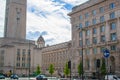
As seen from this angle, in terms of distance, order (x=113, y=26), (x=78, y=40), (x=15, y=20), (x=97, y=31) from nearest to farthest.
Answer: (x=113, y=26) < (x=97, y=31) < (x=78, y=40) < (x=15, y=20)

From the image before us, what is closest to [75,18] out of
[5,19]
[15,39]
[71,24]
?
[71,24]

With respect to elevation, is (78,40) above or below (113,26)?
below

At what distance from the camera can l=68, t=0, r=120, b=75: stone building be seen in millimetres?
72938

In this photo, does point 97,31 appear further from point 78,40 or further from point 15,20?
point 15,20

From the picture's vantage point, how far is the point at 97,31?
265 ft

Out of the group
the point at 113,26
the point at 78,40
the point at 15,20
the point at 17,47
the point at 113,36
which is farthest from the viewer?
the point at 15,20

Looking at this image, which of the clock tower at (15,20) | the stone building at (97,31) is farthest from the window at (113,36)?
the clock tower at (15,20)

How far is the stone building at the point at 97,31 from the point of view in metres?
72.9

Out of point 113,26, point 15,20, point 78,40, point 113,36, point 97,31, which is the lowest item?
point 113,36

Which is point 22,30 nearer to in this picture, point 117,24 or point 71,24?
point 71,24

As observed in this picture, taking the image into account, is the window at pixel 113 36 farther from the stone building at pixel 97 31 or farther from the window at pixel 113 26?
the window at pixel 113 26

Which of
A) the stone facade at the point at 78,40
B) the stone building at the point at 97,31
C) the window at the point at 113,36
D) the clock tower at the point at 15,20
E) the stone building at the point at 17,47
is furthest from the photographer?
the clock tower at the point at 15,20

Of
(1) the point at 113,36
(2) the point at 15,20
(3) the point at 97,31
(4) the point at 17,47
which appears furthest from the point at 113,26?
(2) the point at 15,20

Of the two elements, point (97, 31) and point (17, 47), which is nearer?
point (97, 31)
